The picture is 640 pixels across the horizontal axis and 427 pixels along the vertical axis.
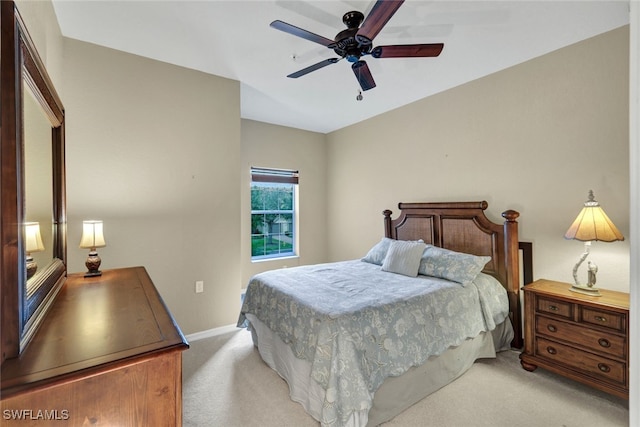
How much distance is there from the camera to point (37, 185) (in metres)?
1.29

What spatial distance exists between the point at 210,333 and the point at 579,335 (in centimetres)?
328

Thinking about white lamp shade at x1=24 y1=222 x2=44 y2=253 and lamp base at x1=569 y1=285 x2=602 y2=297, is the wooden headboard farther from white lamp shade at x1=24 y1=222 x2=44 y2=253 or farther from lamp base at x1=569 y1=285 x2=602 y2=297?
white lamp shade at x1=24 y1=222 x2=44 y2=253

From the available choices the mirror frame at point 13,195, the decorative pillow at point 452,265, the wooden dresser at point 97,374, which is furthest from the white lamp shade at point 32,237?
the decorative pillow at point 452,265

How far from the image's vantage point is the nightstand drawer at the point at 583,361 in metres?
2.03

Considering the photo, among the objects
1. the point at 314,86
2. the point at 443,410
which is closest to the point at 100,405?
the point at 443,410

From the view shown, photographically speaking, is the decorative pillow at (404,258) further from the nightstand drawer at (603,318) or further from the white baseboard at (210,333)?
the white baseboard at (210,333)

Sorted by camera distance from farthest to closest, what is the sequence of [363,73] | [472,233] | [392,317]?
[472,233], [363,73], [392,317]

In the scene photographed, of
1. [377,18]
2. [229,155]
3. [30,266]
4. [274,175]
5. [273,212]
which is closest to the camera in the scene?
[30,266]

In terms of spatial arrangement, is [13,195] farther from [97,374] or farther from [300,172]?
[300,172]

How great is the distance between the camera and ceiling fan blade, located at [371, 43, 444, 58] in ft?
6.28

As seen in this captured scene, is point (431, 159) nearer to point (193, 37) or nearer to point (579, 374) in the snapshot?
point (579, 374)

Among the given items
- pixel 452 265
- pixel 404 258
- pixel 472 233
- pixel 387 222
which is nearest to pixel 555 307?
pixel 452 265

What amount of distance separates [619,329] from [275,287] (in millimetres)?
2482

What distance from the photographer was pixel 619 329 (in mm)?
2020
